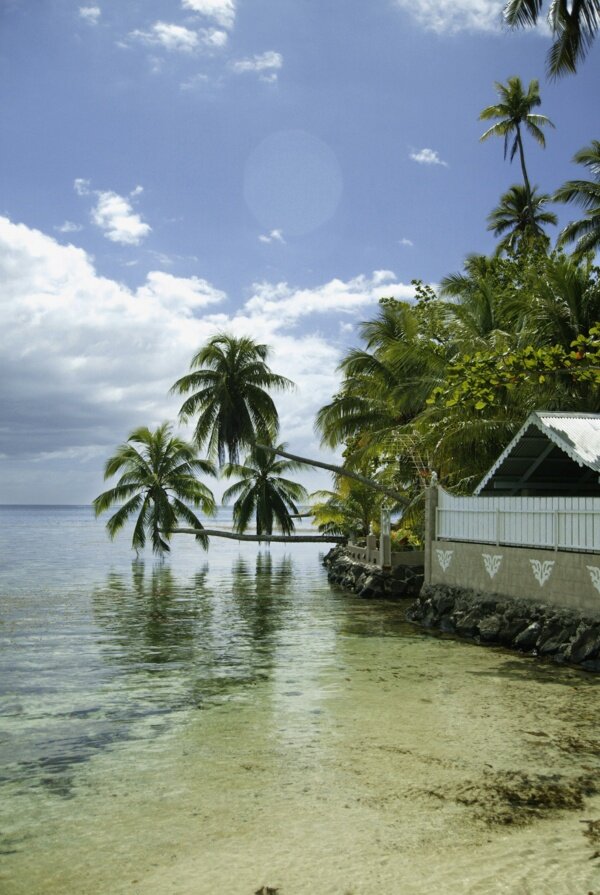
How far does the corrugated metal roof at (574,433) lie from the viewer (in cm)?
1248

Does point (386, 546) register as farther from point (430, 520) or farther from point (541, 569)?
point (541, 569)

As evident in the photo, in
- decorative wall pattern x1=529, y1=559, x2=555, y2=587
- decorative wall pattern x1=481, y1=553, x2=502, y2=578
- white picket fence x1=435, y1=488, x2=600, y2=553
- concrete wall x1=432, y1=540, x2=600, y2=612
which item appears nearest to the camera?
concrete wall x1=432, y1=540, x2=600, y2=612

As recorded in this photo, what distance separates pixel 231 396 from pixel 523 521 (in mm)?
17826

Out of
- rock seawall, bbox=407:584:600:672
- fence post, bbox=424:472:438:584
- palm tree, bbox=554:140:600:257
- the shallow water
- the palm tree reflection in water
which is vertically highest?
palm tree, bbox=554:140:600:257

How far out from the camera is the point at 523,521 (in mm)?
13516

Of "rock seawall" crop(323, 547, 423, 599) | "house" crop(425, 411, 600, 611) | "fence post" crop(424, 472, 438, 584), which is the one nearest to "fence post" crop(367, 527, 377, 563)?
"rock seawall" crop(323, 547, 423, 599)

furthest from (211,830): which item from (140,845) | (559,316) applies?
(559,316)

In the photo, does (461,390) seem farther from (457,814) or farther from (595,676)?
(457,814)

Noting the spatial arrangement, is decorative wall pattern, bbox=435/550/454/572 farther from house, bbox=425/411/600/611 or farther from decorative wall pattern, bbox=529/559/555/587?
decorative wall pattern, bbox=529/559/555/587

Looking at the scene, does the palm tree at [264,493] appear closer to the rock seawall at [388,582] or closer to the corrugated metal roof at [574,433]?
the rock seawall at [388,582]

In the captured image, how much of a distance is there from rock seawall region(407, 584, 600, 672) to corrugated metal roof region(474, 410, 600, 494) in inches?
97.6

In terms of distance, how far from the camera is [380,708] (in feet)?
27.9

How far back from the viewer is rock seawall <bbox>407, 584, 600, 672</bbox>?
11008mm

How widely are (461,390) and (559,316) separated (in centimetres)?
559
